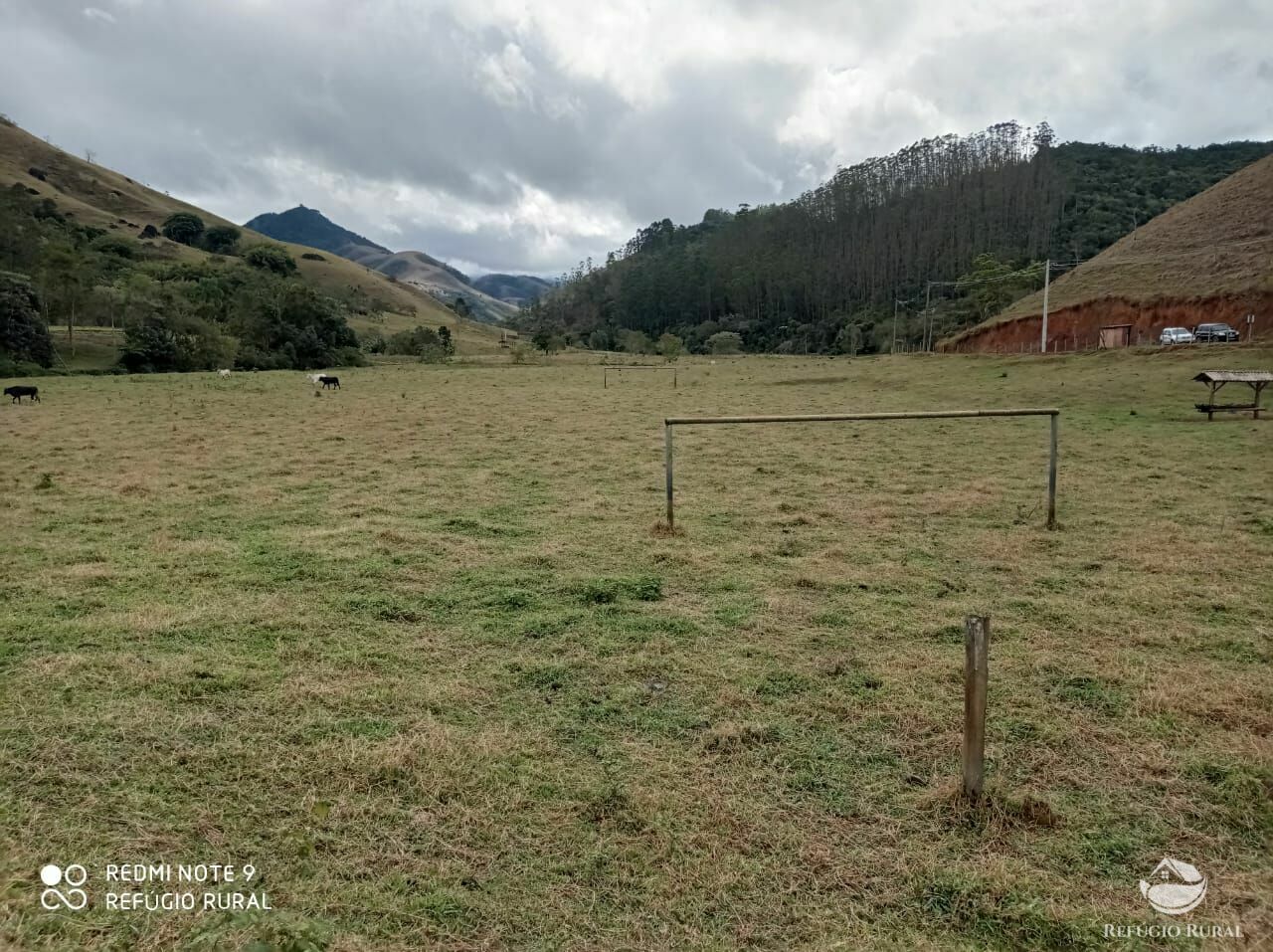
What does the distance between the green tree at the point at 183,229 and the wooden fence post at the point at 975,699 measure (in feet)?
461

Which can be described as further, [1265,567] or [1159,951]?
[1265,567]

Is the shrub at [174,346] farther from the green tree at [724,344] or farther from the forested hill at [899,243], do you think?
the green tree at [724,344]

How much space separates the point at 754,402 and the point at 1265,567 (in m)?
19.5

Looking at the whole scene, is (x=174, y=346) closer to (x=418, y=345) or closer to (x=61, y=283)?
(x=61, y=283)

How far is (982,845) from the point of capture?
118 inches

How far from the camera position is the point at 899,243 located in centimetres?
11025

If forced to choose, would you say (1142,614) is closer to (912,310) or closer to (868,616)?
(868,616)

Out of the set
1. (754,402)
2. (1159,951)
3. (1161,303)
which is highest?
(1161,303)

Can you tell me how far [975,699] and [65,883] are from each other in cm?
382

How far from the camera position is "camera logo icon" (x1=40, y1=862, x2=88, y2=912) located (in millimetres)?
2641

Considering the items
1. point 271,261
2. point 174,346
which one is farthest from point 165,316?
point 271,261

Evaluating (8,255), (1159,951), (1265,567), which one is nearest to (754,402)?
(1265,567)

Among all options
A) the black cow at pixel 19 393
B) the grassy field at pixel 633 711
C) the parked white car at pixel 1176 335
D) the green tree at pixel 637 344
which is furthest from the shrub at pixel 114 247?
the parked white car at pixel 1176 335

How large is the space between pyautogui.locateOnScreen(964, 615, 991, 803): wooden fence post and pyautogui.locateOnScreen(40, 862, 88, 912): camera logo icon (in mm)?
3653
